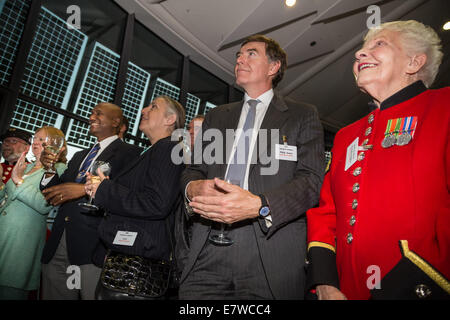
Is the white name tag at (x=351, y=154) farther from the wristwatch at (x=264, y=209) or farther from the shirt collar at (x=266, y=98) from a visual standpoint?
the shirt collar at (x=266, y=98)

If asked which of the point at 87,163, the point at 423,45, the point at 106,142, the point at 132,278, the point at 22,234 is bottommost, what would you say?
the point at 132,278

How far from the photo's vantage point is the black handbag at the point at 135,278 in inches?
52.9

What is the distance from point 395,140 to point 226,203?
644mm

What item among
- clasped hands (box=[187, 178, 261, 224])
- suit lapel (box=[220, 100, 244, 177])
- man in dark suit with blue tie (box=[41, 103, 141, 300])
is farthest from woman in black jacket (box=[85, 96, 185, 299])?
clasped hands (box=[187, 178, 261, 224])

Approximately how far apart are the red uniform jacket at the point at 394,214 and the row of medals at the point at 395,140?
0.01 metres

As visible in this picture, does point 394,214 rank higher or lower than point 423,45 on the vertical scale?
lower

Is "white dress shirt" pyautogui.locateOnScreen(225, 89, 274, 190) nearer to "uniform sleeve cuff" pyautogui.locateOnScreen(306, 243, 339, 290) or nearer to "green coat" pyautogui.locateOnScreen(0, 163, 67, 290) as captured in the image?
"uniform sleeve cuff" pyautogui.locateOnScreen(306, 243, 339, 290)

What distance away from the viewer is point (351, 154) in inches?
42.8

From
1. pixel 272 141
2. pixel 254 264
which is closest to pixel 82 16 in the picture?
pixel 272 141

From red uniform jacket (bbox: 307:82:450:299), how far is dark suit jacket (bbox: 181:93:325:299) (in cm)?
11

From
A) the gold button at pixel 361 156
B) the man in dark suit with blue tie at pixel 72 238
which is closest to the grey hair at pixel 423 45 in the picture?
the gold button at pixel 361 156

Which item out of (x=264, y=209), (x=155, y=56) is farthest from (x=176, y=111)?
(x=155, y=56)

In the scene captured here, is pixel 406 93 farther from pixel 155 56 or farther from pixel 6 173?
pixel 155 56
